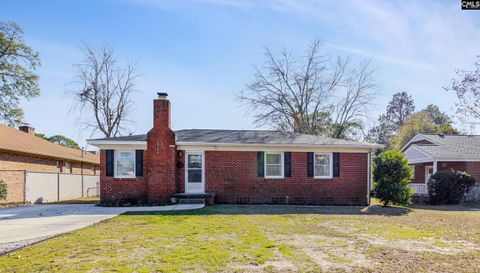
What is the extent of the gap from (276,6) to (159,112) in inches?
265

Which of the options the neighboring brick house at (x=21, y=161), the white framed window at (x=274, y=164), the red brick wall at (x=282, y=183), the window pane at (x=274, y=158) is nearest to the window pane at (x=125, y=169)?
the red brick wall at (x=282, y=183)

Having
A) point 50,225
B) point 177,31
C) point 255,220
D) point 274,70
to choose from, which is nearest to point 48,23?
point 177,31

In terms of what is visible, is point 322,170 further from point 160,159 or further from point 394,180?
point 160,159

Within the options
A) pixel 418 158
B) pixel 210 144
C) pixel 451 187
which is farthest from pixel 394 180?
pixel 418 158

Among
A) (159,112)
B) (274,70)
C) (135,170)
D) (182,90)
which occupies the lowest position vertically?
(135,170)

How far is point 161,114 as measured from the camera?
1421 centimetres

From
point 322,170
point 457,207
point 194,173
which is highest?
point 322,170

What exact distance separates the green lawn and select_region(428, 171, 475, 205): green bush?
8707 mm

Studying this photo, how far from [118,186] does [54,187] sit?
5934mm

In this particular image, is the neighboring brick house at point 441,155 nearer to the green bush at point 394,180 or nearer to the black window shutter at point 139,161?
the green bush at point 394,180

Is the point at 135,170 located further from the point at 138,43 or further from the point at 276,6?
the point at 276,6

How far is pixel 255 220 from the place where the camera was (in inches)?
381

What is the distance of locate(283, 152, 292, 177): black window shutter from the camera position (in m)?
15.1

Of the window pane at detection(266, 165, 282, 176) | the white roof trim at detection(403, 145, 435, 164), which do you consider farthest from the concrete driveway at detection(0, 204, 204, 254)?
the white roof trim at detection(403, 145, 435, 164)
